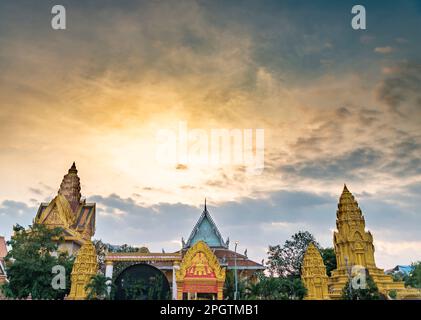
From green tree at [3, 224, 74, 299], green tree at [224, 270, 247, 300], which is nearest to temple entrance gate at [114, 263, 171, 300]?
green tree at [224, 270, 247, 300]

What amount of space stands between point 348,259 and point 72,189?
4091 centimetres

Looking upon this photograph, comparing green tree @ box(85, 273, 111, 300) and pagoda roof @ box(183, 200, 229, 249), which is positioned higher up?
pagoda roof @ box(183, 200, 229, 249)

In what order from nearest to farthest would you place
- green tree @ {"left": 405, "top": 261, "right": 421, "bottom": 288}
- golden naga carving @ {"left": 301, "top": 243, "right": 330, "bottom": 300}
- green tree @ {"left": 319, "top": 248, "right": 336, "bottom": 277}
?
golden naga carving @ {"left": 301, "top": 243, "right": 330, "bottom": 300}
green tree @ {"left": 405, "top": 261, "right": 421, "bottom": 288}
green tree @ {"left": 319, "top": 248, "right": 336, "bottom": 277}

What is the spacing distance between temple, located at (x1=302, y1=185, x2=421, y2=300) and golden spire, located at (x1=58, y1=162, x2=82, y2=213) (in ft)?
116

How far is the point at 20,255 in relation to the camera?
107 feet

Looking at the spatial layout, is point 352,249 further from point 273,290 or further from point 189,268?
point 189,268

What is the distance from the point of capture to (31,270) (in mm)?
31297

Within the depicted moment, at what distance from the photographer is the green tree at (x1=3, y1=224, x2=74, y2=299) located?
31344 mm

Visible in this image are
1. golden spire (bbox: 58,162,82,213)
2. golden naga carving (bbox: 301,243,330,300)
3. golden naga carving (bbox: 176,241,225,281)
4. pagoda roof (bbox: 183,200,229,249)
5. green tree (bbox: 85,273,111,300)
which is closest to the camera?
green tree (bbox: 85,273,111,300)

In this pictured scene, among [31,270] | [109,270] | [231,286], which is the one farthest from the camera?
[31,270]

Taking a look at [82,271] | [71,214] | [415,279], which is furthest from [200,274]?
[415,279]

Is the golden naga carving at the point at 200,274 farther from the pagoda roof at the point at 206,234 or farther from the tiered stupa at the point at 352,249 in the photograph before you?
the tiered stupa at the point at 352,249

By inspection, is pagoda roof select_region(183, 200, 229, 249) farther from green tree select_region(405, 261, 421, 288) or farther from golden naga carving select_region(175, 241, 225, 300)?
green tree select_region(405, 261, 421, 288)
